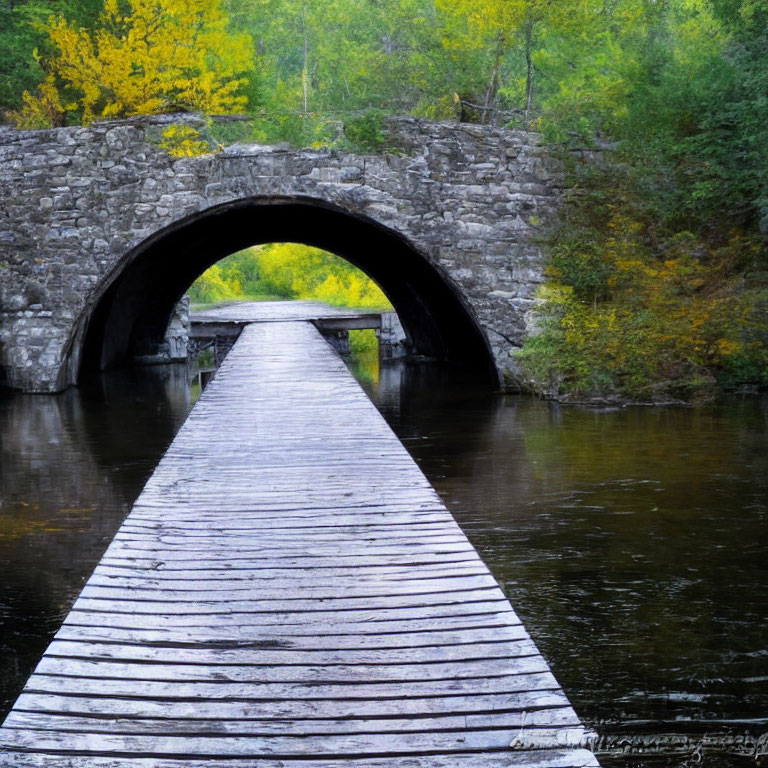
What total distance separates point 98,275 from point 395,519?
8755 mm

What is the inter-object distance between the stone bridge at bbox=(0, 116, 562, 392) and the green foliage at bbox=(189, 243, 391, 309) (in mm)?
19612

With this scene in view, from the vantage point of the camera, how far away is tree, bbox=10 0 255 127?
518 inches

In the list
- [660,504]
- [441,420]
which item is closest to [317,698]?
[660,504]

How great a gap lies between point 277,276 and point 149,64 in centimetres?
2618

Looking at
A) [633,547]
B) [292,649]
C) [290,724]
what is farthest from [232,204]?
[290,724]

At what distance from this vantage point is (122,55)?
42.5ft

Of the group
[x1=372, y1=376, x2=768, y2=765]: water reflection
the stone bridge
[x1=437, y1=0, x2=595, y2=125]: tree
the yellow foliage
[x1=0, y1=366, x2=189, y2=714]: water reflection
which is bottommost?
[x1=372, y1=376, x2=768, y2=765]: water reflection

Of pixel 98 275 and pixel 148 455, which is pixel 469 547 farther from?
pixel 98 275

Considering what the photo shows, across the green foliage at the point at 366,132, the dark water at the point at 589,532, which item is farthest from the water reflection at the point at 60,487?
the green foliage at the point at 366,132

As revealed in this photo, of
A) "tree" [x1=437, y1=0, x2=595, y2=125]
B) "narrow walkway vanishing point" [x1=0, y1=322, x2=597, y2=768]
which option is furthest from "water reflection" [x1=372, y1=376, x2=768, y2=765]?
"tree" [x1=437, y1=0, x2=595, y2=125]

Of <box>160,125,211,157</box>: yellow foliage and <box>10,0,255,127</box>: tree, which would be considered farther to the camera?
<box>10,0,255,127</box>: tree

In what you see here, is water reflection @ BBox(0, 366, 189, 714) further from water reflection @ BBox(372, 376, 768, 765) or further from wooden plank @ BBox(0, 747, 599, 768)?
water reflection @ BBox(372, 376, 768, 765)

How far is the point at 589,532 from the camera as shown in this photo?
6391 millimetres

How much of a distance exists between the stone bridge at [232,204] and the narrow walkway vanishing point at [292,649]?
746 centimetres
